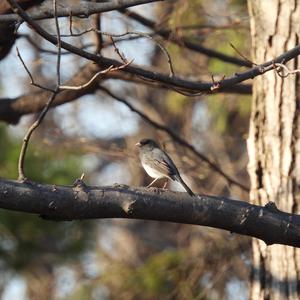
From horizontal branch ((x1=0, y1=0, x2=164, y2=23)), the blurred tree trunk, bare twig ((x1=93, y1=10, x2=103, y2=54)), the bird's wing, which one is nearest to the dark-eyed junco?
the bird's wing

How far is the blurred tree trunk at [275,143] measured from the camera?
4902mm

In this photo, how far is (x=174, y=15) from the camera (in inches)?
238

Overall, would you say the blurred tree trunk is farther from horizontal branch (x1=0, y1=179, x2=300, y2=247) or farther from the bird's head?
the bird's head

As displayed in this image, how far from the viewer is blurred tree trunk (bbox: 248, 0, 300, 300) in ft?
16.1

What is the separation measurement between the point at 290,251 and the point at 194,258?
2001mm

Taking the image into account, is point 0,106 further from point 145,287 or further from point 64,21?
point 145,287

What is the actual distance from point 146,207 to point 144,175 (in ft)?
26.5

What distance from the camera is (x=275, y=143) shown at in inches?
197

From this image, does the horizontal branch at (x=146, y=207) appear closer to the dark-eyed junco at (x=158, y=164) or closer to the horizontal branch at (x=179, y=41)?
the dark-eyed junco at (x=158, y=164)

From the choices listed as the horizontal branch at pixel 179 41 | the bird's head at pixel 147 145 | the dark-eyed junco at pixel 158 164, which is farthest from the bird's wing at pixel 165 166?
the horizontal branch at pixel 179 41

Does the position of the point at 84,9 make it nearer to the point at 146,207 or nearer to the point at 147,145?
the point at 146,207

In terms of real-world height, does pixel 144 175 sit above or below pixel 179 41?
above

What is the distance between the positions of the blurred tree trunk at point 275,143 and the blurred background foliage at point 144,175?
31 cm

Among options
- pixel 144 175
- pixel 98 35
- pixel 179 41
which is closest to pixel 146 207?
pixel 98 35
